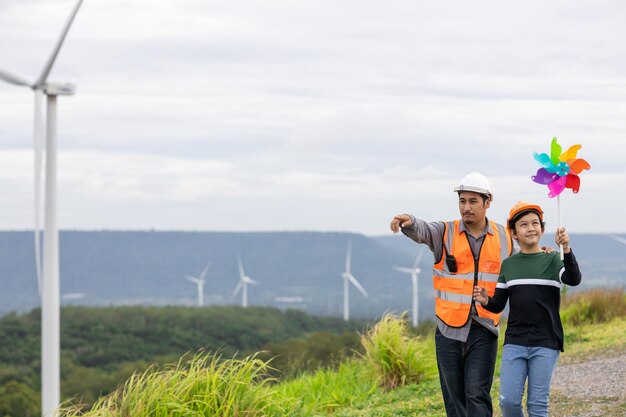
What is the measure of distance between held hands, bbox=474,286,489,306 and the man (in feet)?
0.49

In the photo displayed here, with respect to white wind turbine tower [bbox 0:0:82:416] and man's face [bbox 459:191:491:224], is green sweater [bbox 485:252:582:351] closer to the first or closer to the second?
man's face [bbox 459:191:491:224]

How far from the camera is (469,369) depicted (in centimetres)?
813

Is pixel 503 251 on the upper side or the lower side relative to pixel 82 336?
upper

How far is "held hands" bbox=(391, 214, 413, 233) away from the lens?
8050 millimetres

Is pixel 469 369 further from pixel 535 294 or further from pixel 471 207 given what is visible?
pixel 471 207

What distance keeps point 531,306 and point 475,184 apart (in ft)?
2.99

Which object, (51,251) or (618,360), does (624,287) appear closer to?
(618,360)

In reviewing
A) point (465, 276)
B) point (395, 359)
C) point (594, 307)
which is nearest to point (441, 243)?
point (465, 276)

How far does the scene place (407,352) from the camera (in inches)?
595

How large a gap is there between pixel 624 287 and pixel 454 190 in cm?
1634

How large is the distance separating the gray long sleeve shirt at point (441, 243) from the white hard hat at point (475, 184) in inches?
12.0

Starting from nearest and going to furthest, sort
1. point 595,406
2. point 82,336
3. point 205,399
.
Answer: point 205,399
point 595,406
point 82,336

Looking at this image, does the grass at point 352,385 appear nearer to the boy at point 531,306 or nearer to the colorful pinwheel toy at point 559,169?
the boy at point 531,306

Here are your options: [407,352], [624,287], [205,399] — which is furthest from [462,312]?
[624,287]
